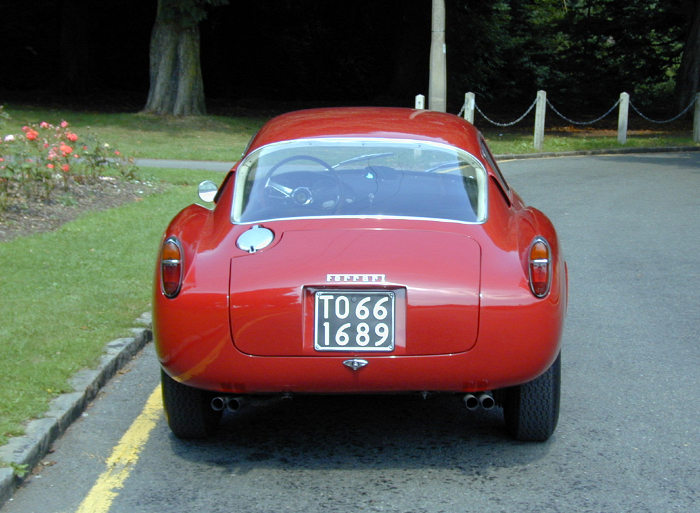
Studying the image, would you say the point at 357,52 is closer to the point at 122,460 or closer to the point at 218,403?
the point at 218,403

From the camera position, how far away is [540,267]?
4.73 metres

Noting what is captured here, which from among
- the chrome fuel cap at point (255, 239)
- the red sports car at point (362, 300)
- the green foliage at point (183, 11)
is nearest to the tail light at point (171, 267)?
the red sports car at point (362, 300)

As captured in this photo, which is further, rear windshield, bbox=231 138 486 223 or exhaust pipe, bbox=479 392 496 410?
rear windshield, bbox=231 138 486 223

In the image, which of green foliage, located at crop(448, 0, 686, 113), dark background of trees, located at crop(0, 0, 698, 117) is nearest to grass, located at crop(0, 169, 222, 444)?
dark background of trees, located at crop(0, 0, 698, 117)

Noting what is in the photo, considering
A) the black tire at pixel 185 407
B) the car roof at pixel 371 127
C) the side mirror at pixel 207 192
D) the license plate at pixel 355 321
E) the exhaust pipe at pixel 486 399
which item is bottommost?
the black tire at pixel 185 407

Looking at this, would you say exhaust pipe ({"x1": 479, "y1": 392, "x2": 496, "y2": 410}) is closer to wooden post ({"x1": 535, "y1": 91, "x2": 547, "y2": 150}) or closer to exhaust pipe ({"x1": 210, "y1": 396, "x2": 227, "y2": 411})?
exhaust pipe ({"x1": 210, "y1": 396, "x2": 227, "y2": 411})

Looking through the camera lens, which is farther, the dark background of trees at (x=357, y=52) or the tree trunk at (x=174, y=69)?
the dark background of trees at (x=357, y=52)

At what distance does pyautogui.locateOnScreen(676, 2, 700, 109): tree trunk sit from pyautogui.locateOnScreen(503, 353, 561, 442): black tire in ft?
98.0

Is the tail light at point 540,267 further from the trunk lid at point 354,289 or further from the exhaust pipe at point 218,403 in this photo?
the exhaust pipe at point 218,403

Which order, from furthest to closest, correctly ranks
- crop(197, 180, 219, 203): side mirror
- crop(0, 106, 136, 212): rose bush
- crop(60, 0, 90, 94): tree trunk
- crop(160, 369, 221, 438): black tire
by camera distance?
crop(60, 0, 90, 94): tree trunk → crop(0, 106, 136, 212): rose bush → crop(197, 180, 219, 203): side mirror → crop(160, 369, 221, 438): black tire

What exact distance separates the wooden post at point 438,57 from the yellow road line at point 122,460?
1701 centimetres

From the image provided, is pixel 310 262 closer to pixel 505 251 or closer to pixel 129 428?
pixel 505 251

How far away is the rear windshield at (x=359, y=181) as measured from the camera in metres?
5.00

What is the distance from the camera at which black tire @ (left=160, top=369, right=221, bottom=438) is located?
4926 mm
